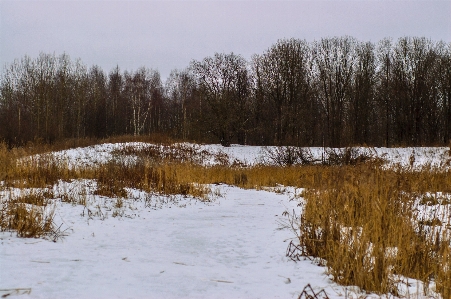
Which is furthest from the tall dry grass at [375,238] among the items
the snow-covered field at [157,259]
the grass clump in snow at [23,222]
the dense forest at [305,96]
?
the dense forest at [305,96]

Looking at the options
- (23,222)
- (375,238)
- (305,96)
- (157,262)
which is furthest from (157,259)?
(305,96)

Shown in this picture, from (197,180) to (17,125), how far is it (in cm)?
1797

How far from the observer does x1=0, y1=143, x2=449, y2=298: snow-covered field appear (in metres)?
2.22

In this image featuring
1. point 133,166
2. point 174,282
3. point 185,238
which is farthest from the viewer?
point 133,166

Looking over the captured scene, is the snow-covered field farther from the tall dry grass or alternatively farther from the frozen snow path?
the tall dry grass

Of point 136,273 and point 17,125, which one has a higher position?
point 17,125

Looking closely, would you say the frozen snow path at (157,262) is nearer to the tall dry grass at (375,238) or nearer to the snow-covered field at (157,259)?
the snow-covered field at (157,259)

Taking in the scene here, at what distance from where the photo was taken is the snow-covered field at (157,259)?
2.22 m

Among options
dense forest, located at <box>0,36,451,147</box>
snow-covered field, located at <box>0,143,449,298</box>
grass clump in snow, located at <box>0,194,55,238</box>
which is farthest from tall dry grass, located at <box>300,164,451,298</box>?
dense forest, located at <box>0,36,451,147</box>

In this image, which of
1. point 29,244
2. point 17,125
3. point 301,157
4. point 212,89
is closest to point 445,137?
point 301,157

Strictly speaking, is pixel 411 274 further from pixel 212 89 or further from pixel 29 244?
pixel 212 89

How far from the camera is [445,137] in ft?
84.4

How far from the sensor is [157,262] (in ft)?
9.48

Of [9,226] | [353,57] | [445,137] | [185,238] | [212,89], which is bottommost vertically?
[185,238]
